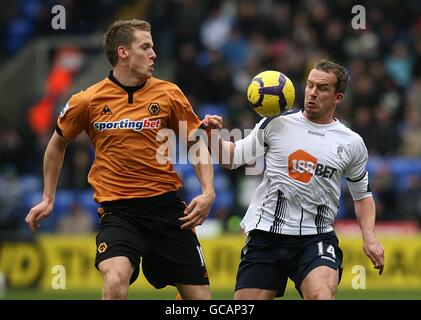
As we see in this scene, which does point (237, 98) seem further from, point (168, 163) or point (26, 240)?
point (168, 163)

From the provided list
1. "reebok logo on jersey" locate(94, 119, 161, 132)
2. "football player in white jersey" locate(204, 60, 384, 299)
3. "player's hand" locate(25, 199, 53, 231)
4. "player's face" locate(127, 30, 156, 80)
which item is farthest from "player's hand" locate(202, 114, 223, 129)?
"player's hand" locate(25, 199, 53, 231)

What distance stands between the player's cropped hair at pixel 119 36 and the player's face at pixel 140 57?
46 millimetres

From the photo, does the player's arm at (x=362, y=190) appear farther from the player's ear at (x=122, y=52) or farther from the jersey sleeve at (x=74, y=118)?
the jersey sleeve at (x=74, y=118)

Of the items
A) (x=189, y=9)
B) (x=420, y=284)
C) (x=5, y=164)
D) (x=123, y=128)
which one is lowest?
(x=420, y=284)

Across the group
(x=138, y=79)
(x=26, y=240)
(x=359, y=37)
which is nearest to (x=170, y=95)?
(x=138, y=79)

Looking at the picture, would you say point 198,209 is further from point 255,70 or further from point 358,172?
point 255,70

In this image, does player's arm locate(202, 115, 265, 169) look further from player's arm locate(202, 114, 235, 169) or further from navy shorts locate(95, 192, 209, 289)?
navy shorts locate(95, 192, 209, 289)

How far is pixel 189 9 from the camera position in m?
19.9

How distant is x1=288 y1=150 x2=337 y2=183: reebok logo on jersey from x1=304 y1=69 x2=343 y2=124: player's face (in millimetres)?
332

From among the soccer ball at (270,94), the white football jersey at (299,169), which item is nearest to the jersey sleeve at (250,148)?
the white football jersey at (299,169)

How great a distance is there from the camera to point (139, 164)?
7723mm

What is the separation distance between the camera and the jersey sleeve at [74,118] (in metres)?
7.80

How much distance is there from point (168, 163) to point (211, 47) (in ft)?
40.0

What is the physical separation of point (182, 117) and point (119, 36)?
79 cm
